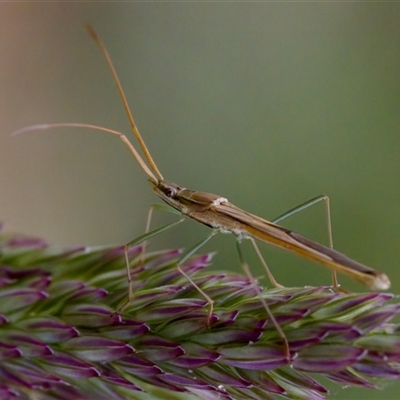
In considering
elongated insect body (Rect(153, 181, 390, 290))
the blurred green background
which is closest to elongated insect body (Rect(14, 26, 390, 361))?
elongated insect body (Rect(153, 181, 390, 290))

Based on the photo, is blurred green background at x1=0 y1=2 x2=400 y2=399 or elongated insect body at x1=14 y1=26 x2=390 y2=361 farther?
blurred green background at x1=0 y1=2 x2=400 y2=399

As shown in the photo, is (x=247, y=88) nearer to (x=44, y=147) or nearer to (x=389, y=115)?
(x=389, y=115)

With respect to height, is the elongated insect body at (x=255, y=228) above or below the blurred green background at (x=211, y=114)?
below

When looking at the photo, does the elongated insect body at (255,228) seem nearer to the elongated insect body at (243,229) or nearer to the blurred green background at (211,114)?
the elongated insect body at (243,229)

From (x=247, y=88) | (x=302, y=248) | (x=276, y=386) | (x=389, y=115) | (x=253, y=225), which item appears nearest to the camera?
(x=276, y=386)

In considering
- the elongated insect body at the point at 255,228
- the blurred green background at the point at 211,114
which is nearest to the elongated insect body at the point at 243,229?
the elongated insect body at the point at 255,228

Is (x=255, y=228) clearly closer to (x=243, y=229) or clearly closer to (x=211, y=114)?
(x=243, y=229)

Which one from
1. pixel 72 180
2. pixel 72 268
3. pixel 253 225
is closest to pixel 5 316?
pixel 72 268

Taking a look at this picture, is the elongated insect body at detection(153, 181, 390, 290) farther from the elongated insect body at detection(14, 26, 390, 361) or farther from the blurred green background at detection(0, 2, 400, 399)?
the blurred green background at detection(0, 2, 400, 399)
